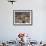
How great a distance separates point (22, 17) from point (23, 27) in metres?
0.41

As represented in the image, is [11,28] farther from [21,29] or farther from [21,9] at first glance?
[21,9]

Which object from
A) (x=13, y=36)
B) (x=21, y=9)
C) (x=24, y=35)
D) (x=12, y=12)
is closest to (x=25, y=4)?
(x=21, y=9)

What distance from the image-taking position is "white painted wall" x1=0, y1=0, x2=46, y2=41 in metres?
5.20

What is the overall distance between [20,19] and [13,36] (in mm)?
743

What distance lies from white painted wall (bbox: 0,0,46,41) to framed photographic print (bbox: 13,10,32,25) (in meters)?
0.12

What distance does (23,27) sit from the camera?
5230 millimetres

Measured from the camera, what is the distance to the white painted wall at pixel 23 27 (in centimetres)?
520

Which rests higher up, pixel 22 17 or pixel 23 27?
pixel 22 17

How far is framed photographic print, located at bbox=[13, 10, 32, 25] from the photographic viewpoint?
522 cm

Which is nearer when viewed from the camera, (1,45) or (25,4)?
(1,45)

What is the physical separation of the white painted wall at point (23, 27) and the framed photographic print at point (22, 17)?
0.40ft

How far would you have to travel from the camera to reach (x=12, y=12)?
17.1ft

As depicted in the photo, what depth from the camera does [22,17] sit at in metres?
5.26

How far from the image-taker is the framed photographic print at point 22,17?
17.1 ft
